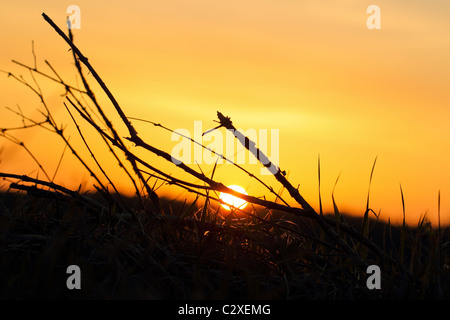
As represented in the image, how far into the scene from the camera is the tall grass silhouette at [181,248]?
2.18 metres

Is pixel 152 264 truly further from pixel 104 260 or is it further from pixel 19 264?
pixel 19 264

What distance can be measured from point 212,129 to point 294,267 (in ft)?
2.38

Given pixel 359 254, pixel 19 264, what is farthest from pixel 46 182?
pixel 359 254

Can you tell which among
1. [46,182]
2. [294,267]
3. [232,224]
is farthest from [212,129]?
[46,182]

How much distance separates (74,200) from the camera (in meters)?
2.70

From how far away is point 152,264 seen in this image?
235 cm

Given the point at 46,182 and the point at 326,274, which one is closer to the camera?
the point at 326,274

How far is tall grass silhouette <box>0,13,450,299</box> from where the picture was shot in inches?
85.8

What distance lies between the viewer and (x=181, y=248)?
2.54 meters
